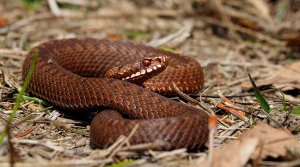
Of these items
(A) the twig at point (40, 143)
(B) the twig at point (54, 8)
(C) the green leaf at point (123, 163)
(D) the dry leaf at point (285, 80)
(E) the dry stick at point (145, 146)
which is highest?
(B) the twig at point (54, 8)

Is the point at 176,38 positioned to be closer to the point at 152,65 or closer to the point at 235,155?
the point at 152,65

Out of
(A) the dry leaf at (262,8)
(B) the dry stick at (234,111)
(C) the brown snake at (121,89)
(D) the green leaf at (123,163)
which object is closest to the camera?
(D) the green leaf at (123,163)

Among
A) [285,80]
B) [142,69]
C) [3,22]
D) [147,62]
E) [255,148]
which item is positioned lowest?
[255,148]

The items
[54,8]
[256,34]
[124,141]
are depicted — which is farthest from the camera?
[54,8]

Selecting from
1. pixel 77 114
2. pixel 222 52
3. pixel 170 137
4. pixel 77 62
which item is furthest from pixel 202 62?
pixel 170 137

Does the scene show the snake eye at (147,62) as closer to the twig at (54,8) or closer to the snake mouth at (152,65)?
the snake mouth at (152,65)

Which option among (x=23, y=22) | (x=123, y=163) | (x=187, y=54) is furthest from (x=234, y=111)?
(x=23, y=22)

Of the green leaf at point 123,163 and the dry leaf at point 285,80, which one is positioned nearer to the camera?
the green leaf at point 123,163

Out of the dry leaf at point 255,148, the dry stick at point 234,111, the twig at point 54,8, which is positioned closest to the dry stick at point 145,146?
the dry leaf at point 255,148
